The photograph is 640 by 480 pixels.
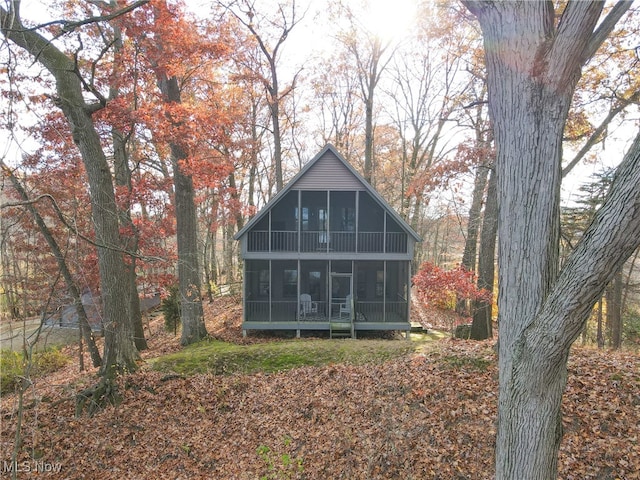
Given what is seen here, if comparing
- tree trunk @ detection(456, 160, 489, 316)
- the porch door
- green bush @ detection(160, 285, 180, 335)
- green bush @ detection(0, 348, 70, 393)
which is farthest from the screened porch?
green bush @ detection(0, 348, 70, 393)

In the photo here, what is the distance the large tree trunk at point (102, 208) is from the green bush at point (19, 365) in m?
3.34

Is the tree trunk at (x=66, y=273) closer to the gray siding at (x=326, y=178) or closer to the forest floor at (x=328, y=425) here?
the forest floor at (x=328, y=425)

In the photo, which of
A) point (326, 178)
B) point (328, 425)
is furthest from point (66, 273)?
point (326, 178)

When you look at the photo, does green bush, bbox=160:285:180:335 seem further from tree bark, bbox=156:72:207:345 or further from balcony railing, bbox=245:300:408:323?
balcony railing, bbox=245:300:408:323

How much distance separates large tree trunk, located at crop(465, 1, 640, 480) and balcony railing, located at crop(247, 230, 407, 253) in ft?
33.5

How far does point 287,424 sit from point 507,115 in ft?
20.7

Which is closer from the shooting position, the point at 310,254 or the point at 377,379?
the point at 377,379

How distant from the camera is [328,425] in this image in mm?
6316

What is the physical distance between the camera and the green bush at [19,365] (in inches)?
380

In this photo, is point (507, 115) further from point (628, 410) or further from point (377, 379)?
point (377, 379)

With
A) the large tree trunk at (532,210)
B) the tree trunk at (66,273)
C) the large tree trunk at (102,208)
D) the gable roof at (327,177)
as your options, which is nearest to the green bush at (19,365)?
the tree trunk at (66,273)

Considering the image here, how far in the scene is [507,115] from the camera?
118 inches

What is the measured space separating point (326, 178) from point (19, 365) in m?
11.4

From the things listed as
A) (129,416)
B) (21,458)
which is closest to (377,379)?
(129,416)
